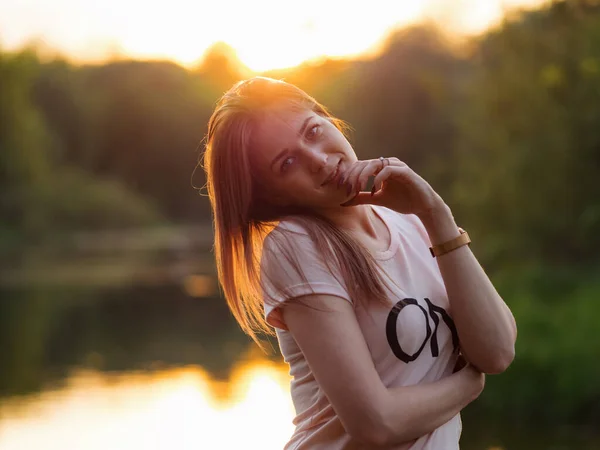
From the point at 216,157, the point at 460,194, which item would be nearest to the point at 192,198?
the point at 460,194

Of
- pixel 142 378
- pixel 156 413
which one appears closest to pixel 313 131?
pixel 156 413

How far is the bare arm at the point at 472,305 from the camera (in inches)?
70.5

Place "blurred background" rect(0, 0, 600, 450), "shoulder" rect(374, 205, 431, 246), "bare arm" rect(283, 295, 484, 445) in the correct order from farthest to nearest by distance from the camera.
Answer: "blurred background" rect(0, 0, 600, 450) → "shoulder" rect(374, 205, 431, 246) → "bare arm" rect(283, 295, 484, 445)

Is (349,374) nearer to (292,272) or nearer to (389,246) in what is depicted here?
(292,272)

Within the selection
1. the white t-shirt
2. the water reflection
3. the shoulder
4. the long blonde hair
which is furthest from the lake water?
the long blonde hair

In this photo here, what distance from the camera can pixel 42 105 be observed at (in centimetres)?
5034

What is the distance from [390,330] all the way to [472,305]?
0.57ft

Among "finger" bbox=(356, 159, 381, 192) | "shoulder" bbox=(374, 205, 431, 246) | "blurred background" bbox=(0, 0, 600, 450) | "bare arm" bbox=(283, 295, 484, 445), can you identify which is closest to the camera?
"bare arm" bbox=(283, 295, 484, 445)

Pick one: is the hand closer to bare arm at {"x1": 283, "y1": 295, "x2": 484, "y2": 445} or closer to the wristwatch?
the wristwatch

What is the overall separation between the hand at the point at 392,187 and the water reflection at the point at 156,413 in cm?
899

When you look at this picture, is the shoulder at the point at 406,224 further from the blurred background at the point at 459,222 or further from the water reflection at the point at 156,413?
the water reflection at the point at 156,413

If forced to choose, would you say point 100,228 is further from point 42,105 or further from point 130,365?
point 130,365

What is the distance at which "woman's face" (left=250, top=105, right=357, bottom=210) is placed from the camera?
1.80 meters

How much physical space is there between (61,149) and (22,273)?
72.1 ft
